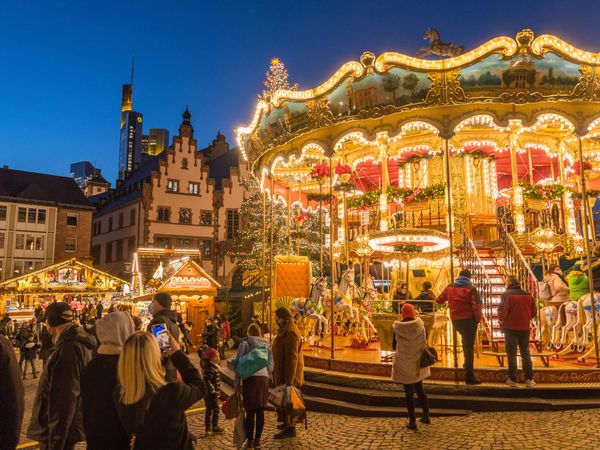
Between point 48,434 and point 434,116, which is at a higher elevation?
point 434,116

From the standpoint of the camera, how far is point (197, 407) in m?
8.79

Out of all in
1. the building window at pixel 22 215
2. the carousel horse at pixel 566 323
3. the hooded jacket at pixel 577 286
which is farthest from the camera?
the building window at pixel 22 215

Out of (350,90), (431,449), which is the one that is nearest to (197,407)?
(431,449)

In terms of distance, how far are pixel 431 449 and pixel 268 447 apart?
201cm

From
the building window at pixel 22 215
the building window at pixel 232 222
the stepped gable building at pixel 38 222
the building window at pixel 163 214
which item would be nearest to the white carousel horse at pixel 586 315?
the building window at pixel 232 222

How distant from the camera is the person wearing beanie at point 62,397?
11.9ft

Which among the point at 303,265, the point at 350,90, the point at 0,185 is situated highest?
the point at 0,185

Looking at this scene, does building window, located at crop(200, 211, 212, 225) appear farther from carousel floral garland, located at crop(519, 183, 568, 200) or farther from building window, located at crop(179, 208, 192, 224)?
carousel floral garland, located at crop(519, 183, 568, 200)

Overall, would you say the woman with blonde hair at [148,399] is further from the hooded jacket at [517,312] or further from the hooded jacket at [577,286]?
the hooded jacket at [577,286]

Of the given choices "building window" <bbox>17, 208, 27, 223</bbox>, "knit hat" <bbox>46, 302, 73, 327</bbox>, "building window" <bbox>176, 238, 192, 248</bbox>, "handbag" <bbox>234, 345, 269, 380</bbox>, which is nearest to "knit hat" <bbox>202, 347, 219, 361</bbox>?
"handbag" <bbox>234, 345, 269, 380</bbox>

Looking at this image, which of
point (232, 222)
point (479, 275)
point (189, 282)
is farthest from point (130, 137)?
point (479, 275)

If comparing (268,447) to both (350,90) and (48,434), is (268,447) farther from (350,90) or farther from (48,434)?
(350,90)

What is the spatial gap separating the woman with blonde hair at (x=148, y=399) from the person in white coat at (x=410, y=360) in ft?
13.2

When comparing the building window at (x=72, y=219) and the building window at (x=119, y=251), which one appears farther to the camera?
the building window at (x=119, y=251)
